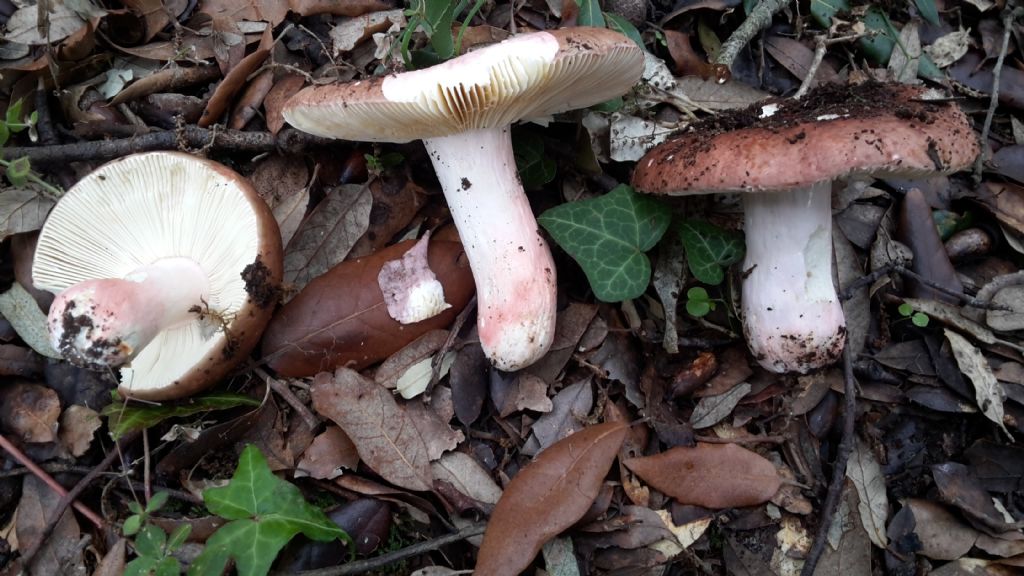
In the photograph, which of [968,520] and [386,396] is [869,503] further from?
[386,396]

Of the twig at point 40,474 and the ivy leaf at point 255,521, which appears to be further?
the twig at point 40,474

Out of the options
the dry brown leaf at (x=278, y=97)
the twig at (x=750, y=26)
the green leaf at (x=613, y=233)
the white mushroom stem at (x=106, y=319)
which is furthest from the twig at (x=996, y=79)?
the white mushroom stem at (x=106, y=319)

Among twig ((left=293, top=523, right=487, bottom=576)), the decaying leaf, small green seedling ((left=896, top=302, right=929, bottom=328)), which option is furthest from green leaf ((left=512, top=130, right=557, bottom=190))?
the decaying leaf

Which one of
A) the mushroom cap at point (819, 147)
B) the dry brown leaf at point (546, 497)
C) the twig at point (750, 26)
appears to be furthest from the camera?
the twig at point (750, 26)

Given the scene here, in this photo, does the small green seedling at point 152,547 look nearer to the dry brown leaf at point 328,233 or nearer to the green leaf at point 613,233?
the dry brown leaf at point 328,233

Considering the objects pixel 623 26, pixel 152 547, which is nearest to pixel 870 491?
pixel 623 26

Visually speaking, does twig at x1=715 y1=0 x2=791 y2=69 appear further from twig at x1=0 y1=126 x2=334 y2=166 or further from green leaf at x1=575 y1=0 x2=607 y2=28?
twig at x1=0 y1=126 x2=334 y2=166

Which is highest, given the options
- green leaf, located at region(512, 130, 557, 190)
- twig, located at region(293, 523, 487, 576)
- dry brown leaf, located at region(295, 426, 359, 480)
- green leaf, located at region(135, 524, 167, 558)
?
green leaf, located at region(512, 130, 557, 190)
